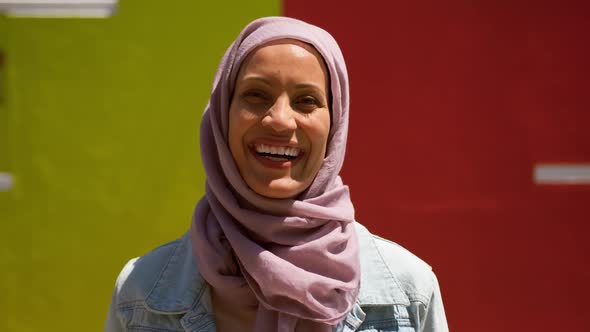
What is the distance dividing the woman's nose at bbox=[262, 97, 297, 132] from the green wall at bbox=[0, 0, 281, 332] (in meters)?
1.19

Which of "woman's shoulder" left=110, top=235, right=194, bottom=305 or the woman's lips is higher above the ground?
the woman's lips

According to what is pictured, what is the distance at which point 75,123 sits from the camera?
2.71m

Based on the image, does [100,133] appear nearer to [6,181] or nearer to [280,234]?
[6,181]

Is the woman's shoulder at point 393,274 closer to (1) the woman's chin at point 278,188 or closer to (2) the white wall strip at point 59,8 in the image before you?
(1) the woman's chin at point 278,188

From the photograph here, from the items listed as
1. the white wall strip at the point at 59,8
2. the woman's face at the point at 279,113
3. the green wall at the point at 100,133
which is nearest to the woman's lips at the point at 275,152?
the woman's face at the point at 279,113

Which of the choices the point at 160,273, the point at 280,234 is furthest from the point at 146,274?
the point at 280,234

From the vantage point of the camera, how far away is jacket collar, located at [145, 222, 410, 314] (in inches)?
66.6

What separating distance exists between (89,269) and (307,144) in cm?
147

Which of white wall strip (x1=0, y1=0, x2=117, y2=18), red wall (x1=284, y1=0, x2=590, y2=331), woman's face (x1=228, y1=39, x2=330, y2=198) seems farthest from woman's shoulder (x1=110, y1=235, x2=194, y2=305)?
white wall strip (x1=0, y1=0, x2=117, y2=18)

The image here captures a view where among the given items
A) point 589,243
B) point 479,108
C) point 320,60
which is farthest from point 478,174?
point 320,60

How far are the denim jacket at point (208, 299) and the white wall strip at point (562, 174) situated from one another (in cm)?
121

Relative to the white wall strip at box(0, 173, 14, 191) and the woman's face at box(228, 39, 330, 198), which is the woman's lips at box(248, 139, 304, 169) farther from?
the white wall strip at box(0, 173, 14, 191)

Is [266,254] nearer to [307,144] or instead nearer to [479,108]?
[307,144]

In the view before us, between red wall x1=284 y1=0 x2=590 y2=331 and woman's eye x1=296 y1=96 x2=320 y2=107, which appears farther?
red wall x1=284 y1=0 x2=590 y2=331
